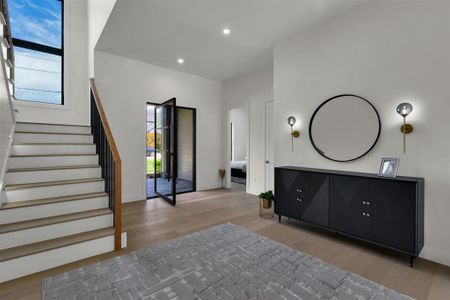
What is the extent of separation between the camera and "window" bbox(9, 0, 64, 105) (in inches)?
168

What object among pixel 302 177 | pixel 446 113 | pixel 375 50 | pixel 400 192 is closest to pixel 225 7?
pixel 375 50

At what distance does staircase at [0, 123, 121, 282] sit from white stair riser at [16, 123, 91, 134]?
79mm

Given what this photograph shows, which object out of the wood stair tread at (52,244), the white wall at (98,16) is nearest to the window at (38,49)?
the white wall at (98,16)

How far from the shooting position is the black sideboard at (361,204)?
222cm

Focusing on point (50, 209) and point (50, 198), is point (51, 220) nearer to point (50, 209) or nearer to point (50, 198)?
point (50, 209)

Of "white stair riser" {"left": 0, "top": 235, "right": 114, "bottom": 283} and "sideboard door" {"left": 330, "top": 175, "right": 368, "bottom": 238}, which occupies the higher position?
"sideboard door" {"left": 330, "top": 175, "right": 368, "bottom": 238}

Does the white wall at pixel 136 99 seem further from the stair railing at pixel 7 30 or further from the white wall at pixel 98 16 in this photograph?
the stair railing at pixel 7 30

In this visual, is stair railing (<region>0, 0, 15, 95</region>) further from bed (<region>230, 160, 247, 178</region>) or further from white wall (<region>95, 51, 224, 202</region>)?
bed (<region>230, 160, 247, 178</region>)

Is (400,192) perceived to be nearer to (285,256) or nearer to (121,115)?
(285,256)

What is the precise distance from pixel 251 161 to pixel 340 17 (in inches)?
129

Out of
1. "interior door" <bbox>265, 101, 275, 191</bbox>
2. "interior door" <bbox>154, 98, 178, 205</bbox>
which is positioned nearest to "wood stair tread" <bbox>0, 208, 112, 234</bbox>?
"interior door" <bbox>154, 98, 178, 205</bbox>

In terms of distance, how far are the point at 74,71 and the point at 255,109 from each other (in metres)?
4.08

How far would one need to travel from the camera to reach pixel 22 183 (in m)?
2.70

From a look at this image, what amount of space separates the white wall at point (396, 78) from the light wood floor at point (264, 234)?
1.61 feet
